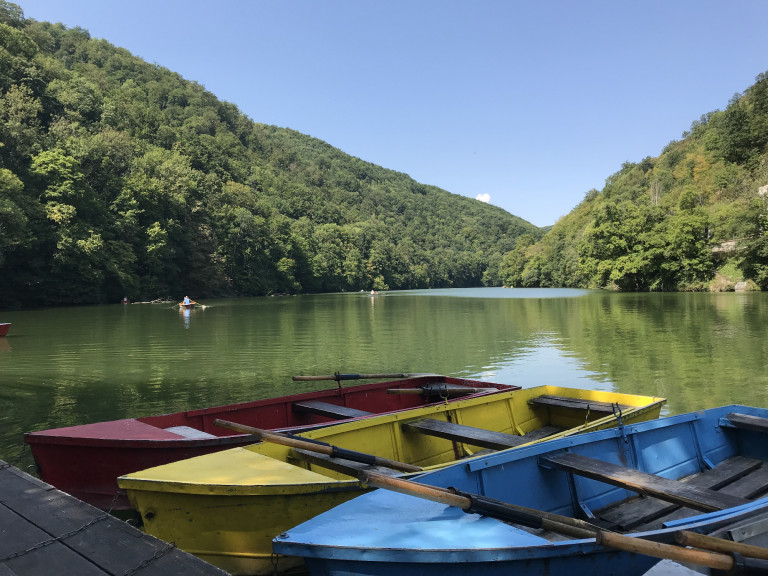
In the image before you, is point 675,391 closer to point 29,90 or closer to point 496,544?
point 496,544

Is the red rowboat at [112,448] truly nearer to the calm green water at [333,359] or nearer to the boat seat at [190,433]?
the boat seat at [190,433]

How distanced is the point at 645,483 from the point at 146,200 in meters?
68.5

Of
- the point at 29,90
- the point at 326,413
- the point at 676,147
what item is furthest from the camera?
the point at 676,147

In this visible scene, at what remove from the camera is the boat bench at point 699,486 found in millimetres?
4965

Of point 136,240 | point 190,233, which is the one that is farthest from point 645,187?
point 136,240

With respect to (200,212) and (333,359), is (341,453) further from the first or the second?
(200,212)

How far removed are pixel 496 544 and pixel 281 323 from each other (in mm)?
29687

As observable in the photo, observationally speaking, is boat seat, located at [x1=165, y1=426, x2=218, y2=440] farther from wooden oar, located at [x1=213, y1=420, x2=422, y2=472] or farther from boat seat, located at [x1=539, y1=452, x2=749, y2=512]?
boat seat, located at [x1=539, y1=452, x2=749, y2=512]

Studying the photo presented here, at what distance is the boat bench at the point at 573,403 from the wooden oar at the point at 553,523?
4.53 meters

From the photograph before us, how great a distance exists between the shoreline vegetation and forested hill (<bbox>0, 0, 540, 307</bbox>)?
0.26 m

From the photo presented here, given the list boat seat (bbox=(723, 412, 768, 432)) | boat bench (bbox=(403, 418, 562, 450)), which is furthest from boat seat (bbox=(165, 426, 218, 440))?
boat seat (bbox=(723, 412, 768, 432))

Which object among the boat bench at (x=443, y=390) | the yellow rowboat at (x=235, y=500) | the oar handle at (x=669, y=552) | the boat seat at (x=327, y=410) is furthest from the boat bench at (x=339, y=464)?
the boat bench at (x=443, y=390)

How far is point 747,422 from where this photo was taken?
20.5 ft

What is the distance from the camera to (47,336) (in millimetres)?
24469
